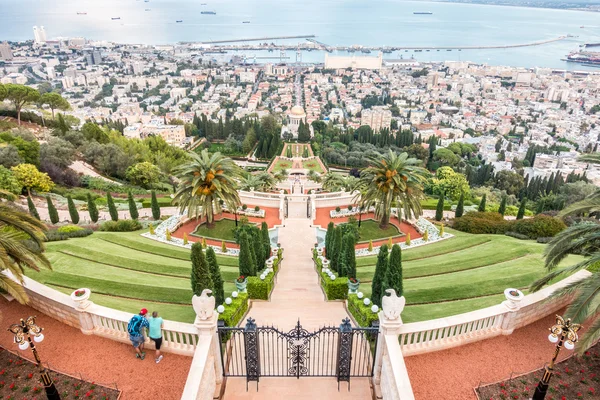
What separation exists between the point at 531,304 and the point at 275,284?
37.5 ft

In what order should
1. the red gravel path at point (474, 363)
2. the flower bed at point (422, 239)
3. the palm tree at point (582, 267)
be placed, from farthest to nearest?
the flower bed at point (422, 239)
the red gravel path at point (474, 363)
the palm tree at point (582, 267)

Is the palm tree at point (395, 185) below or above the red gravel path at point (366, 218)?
above

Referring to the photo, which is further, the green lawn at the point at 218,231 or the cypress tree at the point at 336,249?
the green lawn at the point at 218,231

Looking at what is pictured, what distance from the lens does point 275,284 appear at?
19.3 meters

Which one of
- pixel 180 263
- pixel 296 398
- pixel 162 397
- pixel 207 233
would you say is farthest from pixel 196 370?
pixel 207 233

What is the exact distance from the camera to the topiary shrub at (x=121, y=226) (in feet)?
89.4

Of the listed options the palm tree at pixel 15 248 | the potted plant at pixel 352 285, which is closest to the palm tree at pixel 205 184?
the potted plant at pixel 352 285

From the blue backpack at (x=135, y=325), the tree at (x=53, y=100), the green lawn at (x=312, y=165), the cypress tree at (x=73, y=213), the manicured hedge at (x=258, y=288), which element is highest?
the tree at (x=53, y=100)

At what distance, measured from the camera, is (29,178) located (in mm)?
31594

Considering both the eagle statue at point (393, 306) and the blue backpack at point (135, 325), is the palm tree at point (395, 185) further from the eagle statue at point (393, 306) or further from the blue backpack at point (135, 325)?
the blue backpack at point (135, 325)

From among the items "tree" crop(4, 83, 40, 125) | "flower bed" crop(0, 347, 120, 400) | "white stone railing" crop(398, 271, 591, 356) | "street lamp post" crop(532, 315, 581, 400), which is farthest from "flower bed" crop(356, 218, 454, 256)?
"tree" crop(4, 83, 40, 125)

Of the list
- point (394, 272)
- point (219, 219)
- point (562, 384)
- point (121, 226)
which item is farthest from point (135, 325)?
point (219, 219)

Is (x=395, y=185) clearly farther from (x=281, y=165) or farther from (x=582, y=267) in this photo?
(x=281, y=165)

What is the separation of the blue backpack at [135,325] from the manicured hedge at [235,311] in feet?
9.44
